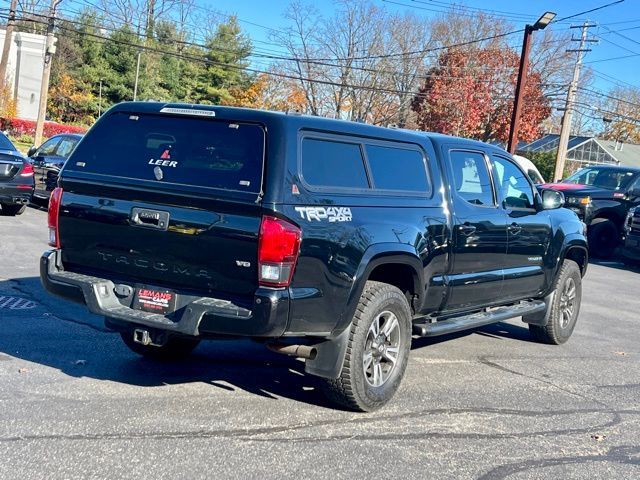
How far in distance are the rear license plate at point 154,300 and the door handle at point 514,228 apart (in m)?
3.42

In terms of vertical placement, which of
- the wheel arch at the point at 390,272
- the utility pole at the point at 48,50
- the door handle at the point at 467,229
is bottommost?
the wheel arch at the point at 390,272

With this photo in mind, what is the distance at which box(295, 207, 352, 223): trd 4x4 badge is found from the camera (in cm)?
452

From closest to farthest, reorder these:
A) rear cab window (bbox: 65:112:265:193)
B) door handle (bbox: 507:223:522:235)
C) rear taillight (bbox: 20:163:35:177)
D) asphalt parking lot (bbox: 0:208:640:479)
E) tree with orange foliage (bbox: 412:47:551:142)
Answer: asphalt parking lot (bbox: 0:208:640:479) → rear cab window (bbox: 65:112:265:193) → door handle (bbox: 507:223:522:235) → rear taillight (bbox: 20:163:35:177) → tree with orange foliage (bbox: 412:47:551:142)

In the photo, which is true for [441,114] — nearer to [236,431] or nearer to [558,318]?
[558,318]

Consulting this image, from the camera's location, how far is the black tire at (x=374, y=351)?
494 centimetres

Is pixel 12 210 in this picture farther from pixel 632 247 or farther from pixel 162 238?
pixel 632 247

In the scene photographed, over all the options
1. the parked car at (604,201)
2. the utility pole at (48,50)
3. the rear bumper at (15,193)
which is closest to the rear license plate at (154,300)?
the rear bumper at (15,193)

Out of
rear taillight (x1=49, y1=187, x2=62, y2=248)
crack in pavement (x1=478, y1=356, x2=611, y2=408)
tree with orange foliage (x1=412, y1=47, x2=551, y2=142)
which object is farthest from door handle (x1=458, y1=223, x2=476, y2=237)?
tree with orange foliage (x1=412, y1=47, x2=551, y2=142)

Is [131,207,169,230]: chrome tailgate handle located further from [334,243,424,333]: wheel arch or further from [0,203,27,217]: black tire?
[0,203,27,217]: black tire

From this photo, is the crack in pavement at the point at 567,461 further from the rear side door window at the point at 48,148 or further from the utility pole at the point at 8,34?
the utility pole at the point at 8,34

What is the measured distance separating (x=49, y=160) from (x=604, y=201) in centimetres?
1216

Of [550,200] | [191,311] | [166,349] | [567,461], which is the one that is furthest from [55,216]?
[550,200]

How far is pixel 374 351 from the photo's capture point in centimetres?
524

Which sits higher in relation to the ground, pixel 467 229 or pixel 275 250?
pixel 467 229
